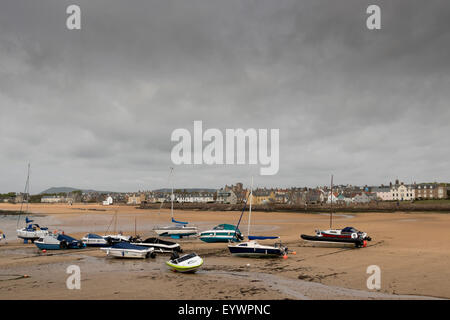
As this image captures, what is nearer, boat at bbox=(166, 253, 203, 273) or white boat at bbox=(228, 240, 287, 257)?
boat at bbox=(166, 253, 203, 273)

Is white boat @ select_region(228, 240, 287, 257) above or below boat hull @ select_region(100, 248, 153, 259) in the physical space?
above

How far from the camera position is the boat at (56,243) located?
31375 millimetres

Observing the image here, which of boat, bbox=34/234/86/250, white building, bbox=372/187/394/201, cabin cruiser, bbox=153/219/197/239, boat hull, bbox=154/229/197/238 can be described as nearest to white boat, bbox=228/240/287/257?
boat hull, bbox=154/229/197/238

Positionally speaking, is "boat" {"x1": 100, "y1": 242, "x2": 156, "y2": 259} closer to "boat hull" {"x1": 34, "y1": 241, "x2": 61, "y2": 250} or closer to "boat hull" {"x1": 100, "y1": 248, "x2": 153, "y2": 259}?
"boat hull" {"x1": 100, "y1": 248, "x2": 153, "y2": 259}

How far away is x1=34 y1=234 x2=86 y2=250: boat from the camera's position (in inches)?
1235

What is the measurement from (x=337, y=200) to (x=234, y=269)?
136 m

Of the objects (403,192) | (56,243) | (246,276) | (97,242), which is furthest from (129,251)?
(403,192)

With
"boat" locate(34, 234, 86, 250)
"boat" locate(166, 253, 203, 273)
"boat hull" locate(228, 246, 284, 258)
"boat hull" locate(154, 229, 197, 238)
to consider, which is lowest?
"boat hull" locate(154, 229, 197, 238)

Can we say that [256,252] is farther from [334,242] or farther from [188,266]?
[334,242]
